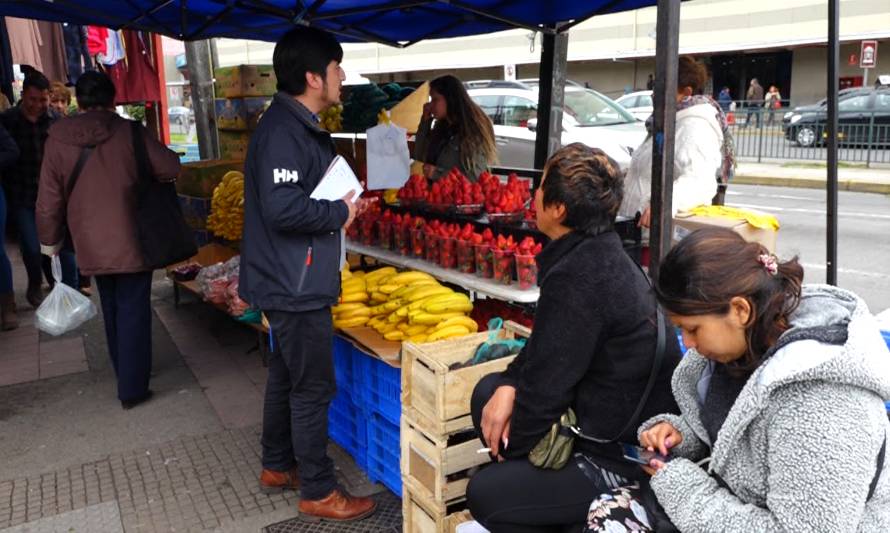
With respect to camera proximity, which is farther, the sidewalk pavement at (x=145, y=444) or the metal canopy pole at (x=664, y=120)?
the sidewalk pavement at (x=145, y=444)

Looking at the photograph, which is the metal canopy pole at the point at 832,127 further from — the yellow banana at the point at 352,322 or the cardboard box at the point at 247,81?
the cardboard box at the point at 247,81

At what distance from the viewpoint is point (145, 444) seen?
13.8 ft

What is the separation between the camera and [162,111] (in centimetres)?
1020

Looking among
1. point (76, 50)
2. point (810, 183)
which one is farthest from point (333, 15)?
point (810, 183)

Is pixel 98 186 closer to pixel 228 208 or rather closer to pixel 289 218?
pixel 289 218

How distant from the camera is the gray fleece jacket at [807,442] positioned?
158cm

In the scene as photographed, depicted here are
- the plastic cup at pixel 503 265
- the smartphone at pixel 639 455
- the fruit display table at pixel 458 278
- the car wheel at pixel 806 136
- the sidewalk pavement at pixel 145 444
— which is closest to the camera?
the smartphone at pixel 639 455

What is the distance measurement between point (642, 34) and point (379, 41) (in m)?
29.5

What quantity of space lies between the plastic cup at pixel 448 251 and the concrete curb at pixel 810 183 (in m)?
12.8

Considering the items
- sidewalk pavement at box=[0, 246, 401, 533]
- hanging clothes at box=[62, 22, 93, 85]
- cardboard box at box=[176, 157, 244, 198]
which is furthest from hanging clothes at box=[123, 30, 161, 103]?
sidewalk pavement at box=[0, 246, 401, 533]

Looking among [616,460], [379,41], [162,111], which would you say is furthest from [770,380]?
[162,111]

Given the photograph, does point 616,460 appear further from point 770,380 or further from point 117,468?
point 117,468

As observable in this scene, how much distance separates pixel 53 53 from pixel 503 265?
8.81 meters

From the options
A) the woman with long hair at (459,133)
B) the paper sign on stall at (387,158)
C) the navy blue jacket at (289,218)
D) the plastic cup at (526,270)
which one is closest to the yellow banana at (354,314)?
the navy blue jacket at (289,218)
